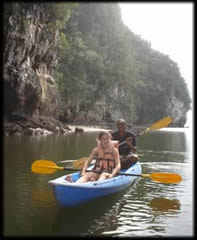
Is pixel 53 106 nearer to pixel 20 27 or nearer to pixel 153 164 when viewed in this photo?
pixel 20 27

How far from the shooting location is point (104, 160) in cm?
648

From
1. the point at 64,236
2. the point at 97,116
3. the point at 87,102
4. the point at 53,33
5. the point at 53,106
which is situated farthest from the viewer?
the point at 97,116

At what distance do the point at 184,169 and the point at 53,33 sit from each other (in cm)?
1557

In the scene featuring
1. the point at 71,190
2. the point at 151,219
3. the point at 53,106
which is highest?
the point at 53,106

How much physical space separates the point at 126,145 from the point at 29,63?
1420cm

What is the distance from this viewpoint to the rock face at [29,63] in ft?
59.3

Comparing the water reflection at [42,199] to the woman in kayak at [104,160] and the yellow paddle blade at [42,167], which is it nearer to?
the yellow paddle blade at [42,167]

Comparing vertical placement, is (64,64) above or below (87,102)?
above

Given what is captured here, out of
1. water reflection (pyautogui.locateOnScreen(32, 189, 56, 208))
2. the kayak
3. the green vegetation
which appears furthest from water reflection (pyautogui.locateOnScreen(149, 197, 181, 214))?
the green vegetation

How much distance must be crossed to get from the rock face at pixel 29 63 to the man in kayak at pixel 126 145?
33.6ft

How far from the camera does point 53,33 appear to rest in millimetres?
22953

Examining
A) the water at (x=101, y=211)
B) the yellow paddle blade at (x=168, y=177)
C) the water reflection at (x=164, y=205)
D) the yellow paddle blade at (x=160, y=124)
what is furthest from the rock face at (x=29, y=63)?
the water reflection at (x=164, y=205)

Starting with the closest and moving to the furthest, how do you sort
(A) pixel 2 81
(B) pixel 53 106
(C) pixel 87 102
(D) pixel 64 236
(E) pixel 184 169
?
1. (D) pixel 64 236
2. (E) pixel 184 169
3. (A) pixel 2 81
4. (B) pixel 53 106
5. (C) pixel 87 102

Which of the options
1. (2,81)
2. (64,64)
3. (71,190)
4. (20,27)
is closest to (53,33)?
(20,27)
